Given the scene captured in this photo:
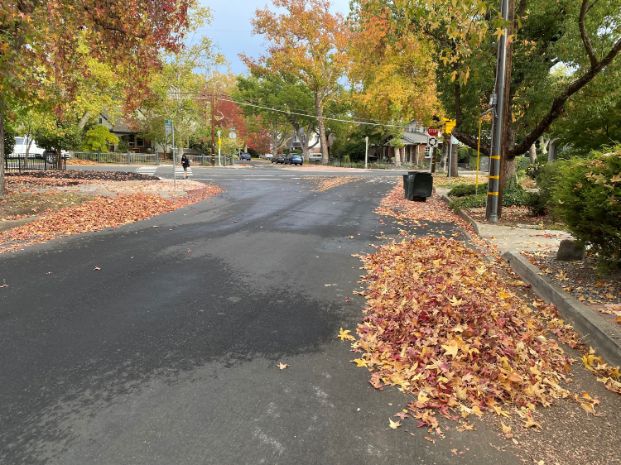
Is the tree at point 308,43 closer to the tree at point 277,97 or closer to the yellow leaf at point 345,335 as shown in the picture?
the tree at point 277,97

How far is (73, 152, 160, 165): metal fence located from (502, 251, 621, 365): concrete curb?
4909 cm

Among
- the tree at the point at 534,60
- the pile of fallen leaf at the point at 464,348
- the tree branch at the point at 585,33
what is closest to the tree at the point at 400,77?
the tree at the point at 534,60

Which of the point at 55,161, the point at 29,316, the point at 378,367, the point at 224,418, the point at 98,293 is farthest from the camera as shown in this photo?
the point at 55,161

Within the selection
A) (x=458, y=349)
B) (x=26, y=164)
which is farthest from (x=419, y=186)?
(x=26, y=164)

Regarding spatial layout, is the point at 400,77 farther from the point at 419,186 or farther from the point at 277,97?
the point at 277,97

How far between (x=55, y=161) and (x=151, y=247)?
1013 inches

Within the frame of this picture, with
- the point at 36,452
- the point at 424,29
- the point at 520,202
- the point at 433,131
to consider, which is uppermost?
the point at 424,29

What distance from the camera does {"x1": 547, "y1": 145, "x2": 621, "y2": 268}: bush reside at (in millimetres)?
5215

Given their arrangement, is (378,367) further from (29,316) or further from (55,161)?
Answer: (55,161)

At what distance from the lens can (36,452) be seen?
2766 mm

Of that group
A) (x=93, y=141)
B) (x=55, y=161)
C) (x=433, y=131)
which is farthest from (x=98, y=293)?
(x=93, y=141)

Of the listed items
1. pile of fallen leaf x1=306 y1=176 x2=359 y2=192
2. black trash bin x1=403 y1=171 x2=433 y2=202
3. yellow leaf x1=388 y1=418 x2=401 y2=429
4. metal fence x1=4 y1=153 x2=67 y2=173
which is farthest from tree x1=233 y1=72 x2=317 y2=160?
yellow leaf x1=388 y1=418 x2=401 y2=429

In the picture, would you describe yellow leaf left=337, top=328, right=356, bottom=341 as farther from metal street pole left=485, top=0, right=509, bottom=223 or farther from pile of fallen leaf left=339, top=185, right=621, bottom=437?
metal street pole left=485, top=0, right=509, bottom=223

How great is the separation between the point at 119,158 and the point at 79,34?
4178 cm
